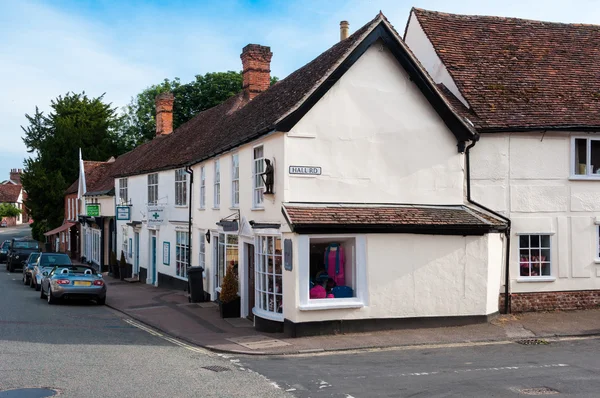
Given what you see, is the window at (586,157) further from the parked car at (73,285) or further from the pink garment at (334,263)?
the parked car at (73,285)

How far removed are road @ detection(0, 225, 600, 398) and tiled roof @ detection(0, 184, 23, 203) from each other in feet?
343

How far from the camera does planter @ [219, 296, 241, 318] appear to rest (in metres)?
18.0

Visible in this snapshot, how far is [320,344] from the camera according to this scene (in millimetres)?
13859

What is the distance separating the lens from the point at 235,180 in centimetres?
1922

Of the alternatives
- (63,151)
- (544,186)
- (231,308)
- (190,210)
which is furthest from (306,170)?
(63,151)

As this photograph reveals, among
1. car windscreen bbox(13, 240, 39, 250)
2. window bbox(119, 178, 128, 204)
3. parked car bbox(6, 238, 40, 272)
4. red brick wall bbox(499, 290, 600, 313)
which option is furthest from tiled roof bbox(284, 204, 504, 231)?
car windscreen bbox(13, 240, 39, 250)

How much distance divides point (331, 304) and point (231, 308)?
14.1ft

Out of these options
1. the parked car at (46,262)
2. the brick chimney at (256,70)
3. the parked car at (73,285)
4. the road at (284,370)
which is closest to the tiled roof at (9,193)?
the parked car at (46,262)

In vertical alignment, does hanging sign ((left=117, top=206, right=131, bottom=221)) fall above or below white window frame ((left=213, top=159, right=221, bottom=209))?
below

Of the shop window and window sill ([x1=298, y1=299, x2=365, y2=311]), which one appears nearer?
window sill ([x1=298, y1=299, x2=365, y2=311])

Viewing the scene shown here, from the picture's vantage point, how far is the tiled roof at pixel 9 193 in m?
110

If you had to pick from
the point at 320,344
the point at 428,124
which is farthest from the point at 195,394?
the point at 428,124

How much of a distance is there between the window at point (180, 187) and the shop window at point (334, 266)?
36.5 ft

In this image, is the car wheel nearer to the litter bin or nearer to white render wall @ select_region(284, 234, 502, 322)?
the litter bin
